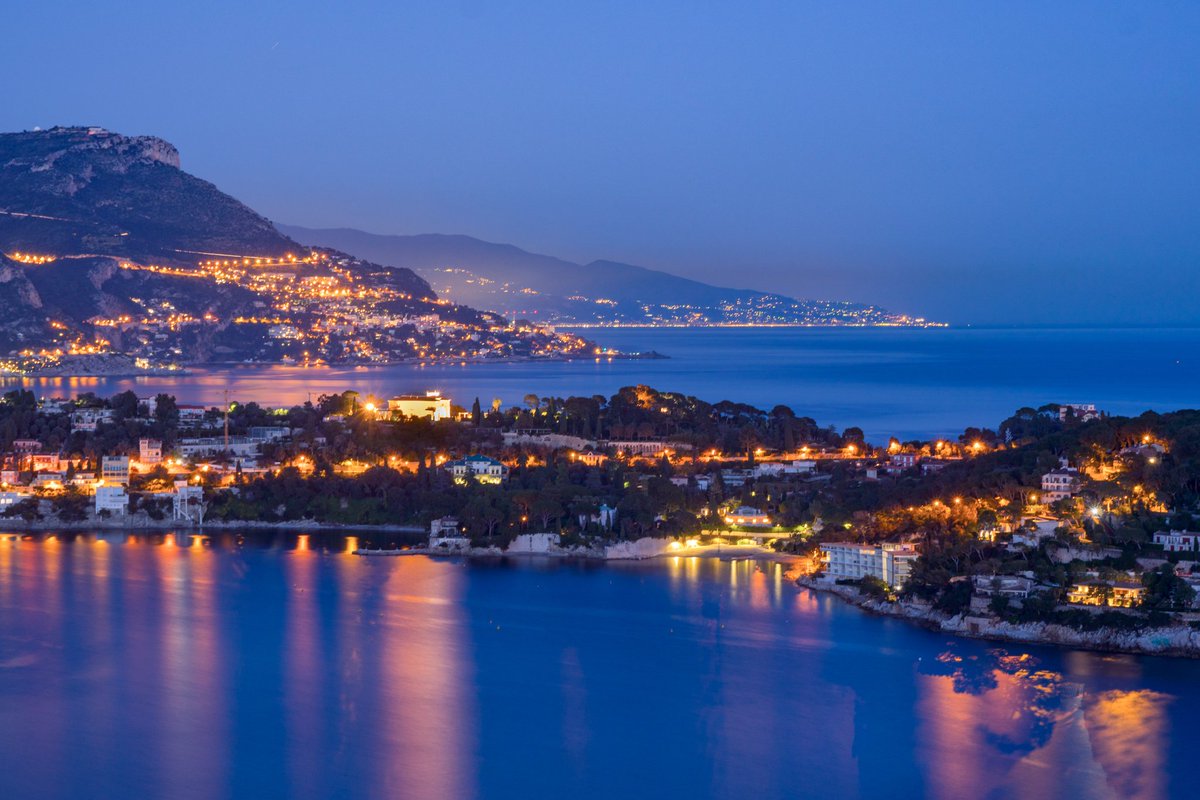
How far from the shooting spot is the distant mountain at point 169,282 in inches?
1801

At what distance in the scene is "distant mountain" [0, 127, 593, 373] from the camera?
45750 millimetres

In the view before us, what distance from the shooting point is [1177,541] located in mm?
10844

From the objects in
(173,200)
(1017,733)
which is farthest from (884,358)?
(1017,733)

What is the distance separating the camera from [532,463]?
17.7m

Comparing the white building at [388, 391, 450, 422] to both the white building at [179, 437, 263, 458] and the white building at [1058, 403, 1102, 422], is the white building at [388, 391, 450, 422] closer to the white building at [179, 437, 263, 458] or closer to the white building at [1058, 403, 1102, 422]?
the white building at [179, 437, 263, 458]

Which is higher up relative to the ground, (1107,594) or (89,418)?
(89,418)

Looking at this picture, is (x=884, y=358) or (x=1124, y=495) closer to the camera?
(x=1124, y=495)

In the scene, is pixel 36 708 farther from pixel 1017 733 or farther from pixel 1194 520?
pixel 1194 520

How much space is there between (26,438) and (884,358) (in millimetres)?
38830

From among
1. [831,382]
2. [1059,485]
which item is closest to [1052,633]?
[1059,485]

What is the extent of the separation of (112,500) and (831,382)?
24.6 metres

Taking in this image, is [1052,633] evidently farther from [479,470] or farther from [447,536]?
[479,470]

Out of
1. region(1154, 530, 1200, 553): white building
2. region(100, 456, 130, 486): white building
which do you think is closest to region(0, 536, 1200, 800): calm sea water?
region(1154, 530, 1200, 553): white building

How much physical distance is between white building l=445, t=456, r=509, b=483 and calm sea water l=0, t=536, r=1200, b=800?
3.82 metres
